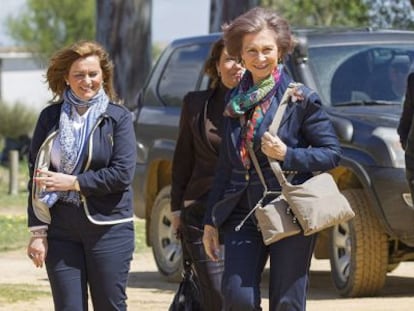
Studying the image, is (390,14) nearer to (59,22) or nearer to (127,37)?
(127,37)

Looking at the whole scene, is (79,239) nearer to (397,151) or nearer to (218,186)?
(218,186)

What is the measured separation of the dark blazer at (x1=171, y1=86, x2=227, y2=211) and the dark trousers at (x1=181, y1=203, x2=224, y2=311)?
9cm

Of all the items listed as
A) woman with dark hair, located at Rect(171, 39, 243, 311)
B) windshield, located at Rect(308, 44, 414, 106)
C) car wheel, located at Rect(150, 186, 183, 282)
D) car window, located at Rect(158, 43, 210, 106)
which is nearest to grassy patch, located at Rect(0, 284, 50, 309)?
car wheel, located at Rect(150, 186, 183, 282)

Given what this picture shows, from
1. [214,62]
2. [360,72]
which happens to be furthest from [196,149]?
[360,72]

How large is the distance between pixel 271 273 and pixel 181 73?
598 cm

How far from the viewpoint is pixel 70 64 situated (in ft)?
23.2

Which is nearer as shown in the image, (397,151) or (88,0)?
(397,151)

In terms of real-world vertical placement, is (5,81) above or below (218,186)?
below

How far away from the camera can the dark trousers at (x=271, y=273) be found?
6.37 meters

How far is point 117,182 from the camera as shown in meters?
6.86

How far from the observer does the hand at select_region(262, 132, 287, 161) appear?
20.7 feet

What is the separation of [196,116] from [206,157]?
0.23 m

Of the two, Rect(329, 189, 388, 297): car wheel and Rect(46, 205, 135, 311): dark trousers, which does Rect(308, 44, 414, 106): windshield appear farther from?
Rect(46, 205, 135, 311): dark trousers

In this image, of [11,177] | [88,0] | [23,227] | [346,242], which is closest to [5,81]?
[88,0]
